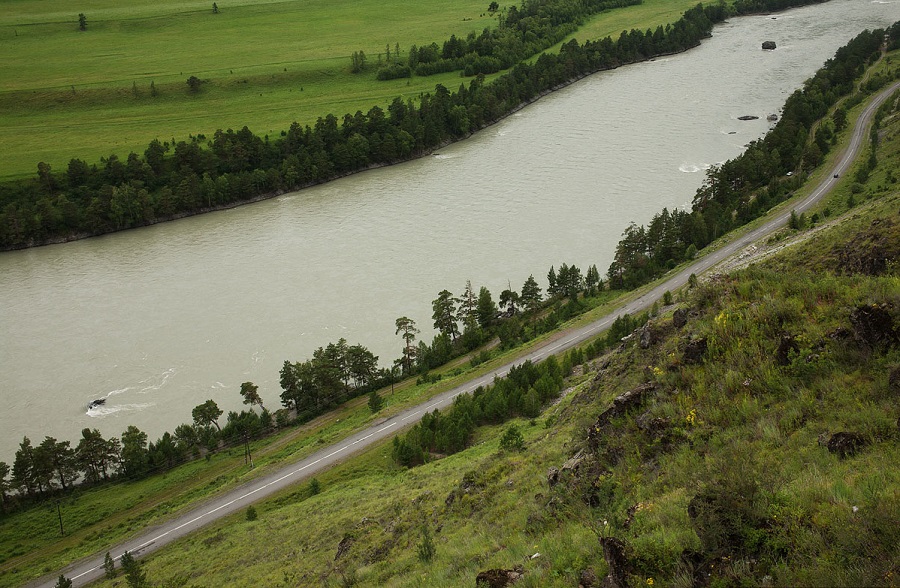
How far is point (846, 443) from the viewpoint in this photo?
360 inches

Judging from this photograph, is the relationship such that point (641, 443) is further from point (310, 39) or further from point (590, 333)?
point (310, 39)

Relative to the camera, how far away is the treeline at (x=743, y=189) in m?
52.8

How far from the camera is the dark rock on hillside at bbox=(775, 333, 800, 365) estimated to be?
11721 millimetres

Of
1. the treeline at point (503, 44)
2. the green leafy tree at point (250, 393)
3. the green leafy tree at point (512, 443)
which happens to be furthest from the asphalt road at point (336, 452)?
the treeline at point (503, 44)

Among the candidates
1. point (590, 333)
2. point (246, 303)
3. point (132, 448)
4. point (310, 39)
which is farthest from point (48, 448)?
point (310, 39)

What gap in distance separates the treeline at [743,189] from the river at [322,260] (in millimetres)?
3609

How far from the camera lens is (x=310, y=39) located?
137875 mm

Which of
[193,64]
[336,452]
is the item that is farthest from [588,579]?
[193,64]

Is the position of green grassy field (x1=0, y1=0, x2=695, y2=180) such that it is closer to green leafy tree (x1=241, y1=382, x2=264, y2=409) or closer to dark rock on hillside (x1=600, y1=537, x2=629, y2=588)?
green leafy tree (x1=241, y1=382, x2=264, y2=409)

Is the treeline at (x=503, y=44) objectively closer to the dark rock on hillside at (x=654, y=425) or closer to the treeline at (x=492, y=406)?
the treeline at (x=492, y=406)

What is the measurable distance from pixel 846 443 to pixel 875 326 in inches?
112

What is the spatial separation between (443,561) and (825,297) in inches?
376

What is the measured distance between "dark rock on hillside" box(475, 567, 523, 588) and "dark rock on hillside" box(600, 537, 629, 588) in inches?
74.2

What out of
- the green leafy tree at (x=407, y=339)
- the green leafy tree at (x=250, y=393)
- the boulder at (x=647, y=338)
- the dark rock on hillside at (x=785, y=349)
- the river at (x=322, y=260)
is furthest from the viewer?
the river at (x=322, y=260)
